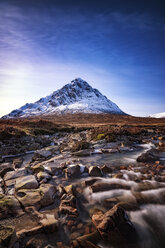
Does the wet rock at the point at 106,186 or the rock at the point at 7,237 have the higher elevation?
the rock at the point at 7,237

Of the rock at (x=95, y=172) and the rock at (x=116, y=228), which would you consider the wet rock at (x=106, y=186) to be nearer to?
the rock at (x=95, y=172)

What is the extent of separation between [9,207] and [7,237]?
1.50 meters

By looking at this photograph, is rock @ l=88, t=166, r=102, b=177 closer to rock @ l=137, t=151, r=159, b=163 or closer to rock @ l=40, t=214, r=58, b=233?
rock @ l=40, t=214, r=58, b=233

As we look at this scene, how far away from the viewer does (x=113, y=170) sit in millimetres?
7121

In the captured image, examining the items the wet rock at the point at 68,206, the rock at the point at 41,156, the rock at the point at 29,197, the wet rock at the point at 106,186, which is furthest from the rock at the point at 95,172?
the rock at the point at 41,156

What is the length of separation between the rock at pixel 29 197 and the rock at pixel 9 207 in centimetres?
17

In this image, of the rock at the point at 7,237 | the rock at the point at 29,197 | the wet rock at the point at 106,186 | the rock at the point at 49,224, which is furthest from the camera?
the wet rock at the point at 106,186

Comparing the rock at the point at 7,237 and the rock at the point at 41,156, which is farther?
the rock at the point at 41,156

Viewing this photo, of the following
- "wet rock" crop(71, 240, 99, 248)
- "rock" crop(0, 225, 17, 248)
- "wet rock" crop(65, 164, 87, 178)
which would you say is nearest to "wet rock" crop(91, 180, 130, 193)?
"wet rock" crop(65, 164, 87, 178)

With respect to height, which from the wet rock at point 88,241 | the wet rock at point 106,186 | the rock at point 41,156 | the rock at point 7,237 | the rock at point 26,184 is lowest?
the wet rock at point 88,241

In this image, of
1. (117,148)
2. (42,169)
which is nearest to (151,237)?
(42,169)

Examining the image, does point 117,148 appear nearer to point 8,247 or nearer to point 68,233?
point 68,233

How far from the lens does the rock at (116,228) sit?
3174 mm

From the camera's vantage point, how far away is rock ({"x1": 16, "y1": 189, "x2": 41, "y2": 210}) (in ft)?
Result: 13.4
